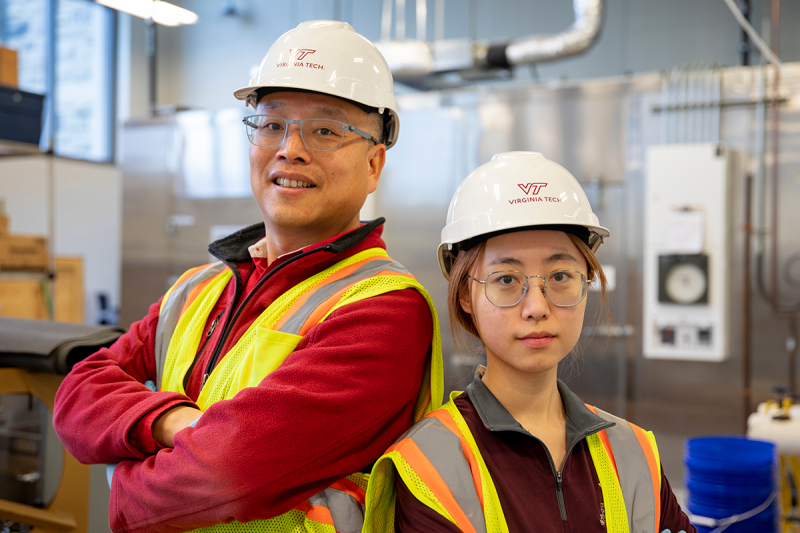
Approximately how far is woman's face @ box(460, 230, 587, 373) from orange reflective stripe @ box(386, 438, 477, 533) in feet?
0.72

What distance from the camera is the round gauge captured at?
12.6 feet

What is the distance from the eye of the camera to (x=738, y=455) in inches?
106

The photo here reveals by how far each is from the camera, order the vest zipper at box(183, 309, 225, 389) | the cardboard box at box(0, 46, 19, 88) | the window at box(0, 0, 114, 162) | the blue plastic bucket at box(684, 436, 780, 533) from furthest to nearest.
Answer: the window at box(0, 0, 114, 162) → the cardboard box at box(0, 46, 19, 88) → the blue plastic bucket at box(684, 436, 780, 533) → the vest zipper at box(183, 309, 225, 389)

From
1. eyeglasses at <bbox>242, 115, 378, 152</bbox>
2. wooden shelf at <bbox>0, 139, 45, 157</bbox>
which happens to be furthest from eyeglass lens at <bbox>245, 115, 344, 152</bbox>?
wooden shelf at <bbox>0, 139, 45, 157</bbox>

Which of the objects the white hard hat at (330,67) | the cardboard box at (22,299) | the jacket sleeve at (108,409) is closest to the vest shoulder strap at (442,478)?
the jacket sleeve at (108,409)

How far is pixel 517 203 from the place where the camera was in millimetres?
1182

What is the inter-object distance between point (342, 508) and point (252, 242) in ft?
2.09

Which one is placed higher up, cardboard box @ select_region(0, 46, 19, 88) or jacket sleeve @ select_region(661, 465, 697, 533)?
cardboard box @ select_region(0, 46, 19, 88)

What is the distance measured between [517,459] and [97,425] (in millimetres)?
713

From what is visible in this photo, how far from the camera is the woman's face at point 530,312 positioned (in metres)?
1.16

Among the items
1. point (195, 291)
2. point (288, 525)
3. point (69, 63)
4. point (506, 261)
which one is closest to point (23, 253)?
point (195, 291)

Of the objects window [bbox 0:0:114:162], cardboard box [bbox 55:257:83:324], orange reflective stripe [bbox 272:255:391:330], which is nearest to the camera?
orange reflective stripe [bbox 272:255:391:330]

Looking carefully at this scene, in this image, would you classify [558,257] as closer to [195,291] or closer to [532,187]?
[532,187]

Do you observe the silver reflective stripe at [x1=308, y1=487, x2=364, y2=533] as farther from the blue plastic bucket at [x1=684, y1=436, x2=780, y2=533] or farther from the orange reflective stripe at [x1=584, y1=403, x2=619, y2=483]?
the blue plastic bucket at [x1=684, y1=436, x2=780, y2=533]
